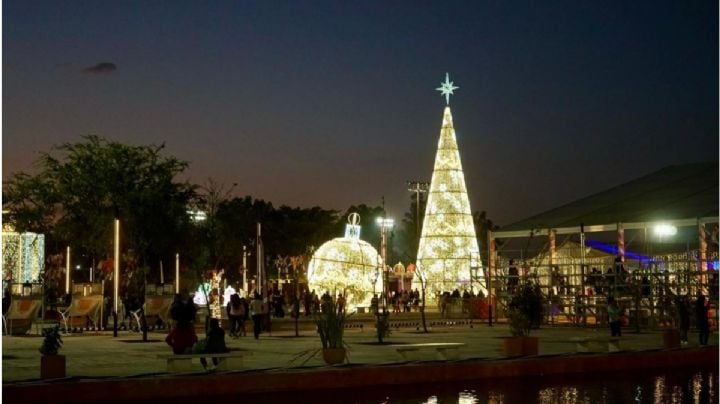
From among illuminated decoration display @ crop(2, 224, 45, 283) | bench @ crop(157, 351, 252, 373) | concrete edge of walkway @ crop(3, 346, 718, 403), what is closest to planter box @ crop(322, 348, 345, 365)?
concrete edge of walkway @ crop(3, 346, 718, 403)

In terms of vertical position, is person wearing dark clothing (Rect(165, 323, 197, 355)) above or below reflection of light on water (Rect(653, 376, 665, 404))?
above

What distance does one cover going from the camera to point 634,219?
34.8 m

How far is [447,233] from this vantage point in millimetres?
45031

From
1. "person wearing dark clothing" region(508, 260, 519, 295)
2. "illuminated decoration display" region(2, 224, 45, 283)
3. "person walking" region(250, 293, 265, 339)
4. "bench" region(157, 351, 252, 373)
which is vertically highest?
"illuminated decoration display" region(2, 224, 45, 283)

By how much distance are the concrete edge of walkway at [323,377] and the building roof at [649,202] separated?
14449 millimetres

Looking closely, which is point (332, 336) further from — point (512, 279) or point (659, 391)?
point (512, 279)

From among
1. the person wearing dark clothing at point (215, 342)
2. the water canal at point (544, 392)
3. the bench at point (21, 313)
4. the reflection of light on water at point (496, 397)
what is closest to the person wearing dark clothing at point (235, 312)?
the bench at point (21, 313)

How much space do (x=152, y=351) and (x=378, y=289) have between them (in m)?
27.8

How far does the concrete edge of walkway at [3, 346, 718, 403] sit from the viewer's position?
45.9 ft

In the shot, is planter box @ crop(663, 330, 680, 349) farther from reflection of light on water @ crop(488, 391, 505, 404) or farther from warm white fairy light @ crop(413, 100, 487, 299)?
warm white fairy light @ crop(413, 100, 487, 299)

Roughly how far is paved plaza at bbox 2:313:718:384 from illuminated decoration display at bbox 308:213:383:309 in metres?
7.30

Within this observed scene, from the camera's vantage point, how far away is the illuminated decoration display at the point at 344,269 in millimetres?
41906

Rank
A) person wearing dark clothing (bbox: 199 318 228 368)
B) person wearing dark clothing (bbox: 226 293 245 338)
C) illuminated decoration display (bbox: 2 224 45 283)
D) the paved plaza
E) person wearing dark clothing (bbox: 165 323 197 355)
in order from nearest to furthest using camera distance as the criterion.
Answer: person wearing dark clothing (bbox: 199 318 228 368), the paved plaza, person wearing dark clothing (bbox: 165 323 197 355), person wearing dark clothing (bbox: 226 293 245 338), illuminated decoration display (bbox: 2 224 45 283)

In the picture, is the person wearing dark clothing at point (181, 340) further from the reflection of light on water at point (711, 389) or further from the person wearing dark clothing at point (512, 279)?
the person wearing dark clothing at point (512, 279)
